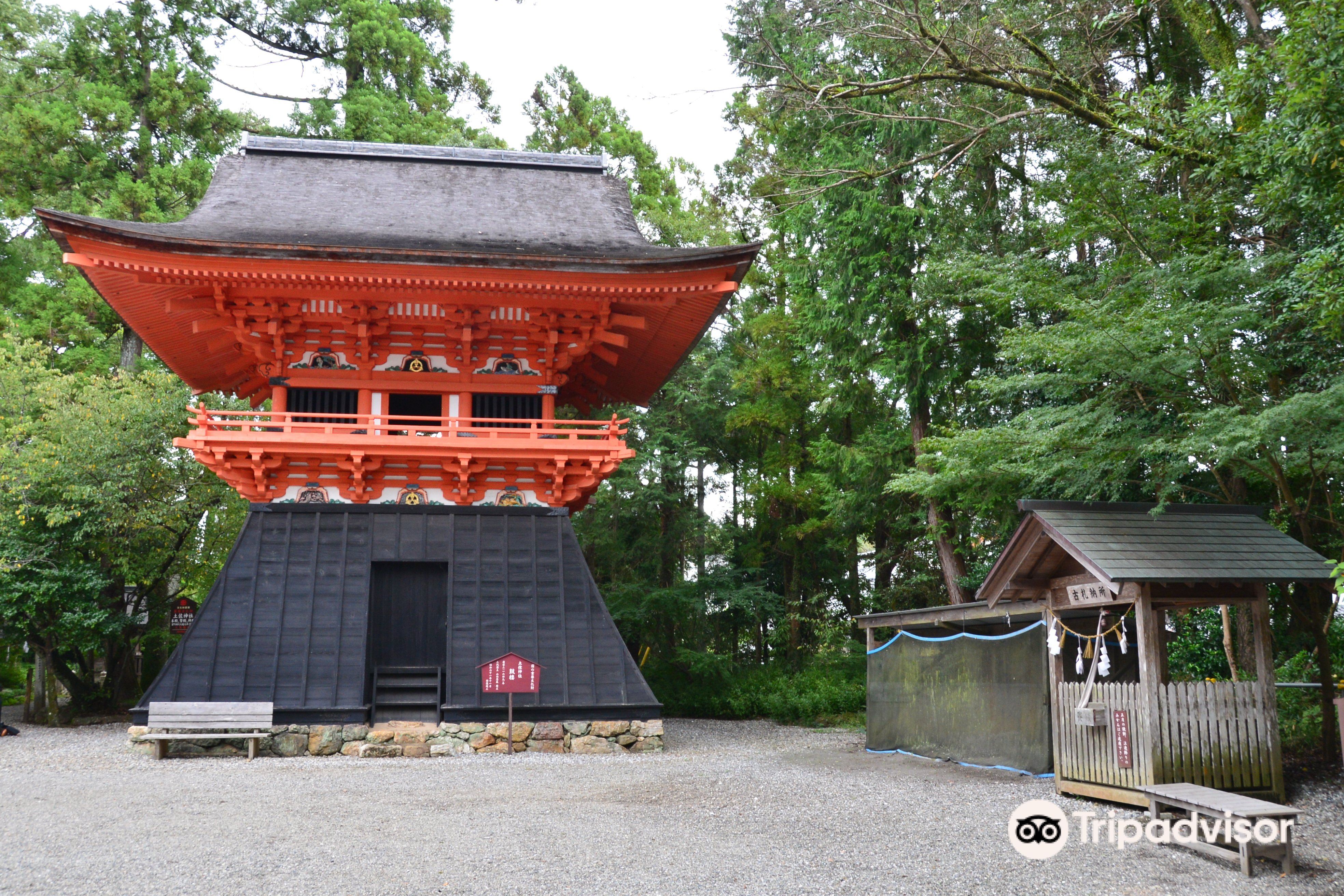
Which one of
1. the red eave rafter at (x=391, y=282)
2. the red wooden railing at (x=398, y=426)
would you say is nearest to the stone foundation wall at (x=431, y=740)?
the red wooden railing at (x=398, y=426)

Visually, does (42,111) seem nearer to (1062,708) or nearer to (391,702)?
(391,702)

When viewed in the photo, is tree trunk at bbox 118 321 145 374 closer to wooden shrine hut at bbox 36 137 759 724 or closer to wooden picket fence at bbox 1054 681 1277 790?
wooden shrine hut at bbox 36 137 759 724

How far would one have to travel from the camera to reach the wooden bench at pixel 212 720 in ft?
31.7

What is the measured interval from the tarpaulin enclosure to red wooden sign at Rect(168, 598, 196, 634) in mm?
12361

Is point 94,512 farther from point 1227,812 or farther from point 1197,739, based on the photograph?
point 1227,812

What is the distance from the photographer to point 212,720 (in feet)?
32.2

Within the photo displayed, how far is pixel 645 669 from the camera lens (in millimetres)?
18375

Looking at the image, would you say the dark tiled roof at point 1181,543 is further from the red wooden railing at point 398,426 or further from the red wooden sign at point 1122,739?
the red wooden railing at point 398,426

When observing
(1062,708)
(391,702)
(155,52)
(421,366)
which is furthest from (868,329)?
(155,52)

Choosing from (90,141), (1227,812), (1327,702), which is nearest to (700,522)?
(1327,702)

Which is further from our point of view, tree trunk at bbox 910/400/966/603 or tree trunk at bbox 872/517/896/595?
tree trunk at bbox 872/517/896/595

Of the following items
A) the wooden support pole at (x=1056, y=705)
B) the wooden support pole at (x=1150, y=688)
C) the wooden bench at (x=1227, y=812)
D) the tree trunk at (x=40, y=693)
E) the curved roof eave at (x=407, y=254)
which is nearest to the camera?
the wooden bench at (x=1227, y=812)

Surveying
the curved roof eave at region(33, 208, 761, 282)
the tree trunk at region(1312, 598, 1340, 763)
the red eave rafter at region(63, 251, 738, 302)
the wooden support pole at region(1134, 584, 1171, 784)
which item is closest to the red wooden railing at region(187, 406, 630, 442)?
the red eave rafter at region(63, 251, 738, 302)

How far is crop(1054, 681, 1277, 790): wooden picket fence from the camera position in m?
6.38
